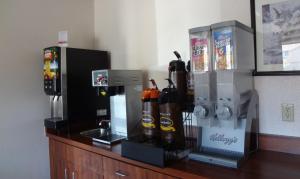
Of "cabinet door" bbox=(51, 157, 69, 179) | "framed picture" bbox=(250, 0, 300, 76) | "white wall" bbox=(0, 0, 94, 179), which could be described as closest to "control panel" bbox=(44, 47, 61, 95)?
"white wall" bbox=(0, 0, 94, 179)

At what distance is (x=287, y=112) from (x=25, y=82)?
6.20ft

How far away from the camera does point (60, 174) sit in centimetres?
186

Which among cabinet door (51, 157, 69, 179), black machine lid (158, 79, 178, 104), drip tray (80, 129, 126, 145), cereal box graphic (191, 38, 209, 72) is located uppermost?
cereal box graphic (191, 38, 209, 72)

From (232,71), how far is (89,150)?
975mm

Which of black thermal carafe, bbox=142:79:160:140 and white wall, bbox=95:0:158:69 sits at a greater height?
white wall, bbox=95:0:158:69

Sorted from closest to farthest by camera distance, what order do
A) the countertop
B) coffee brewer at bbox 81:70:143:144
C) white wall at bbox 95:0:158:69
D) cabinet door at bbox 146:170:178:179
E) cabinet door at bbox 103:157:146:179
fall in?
the countertop
cabinet door at bbox 146:170:178:179
cabinet door at bbox 103:157:146:179
coffee brewer at bbox 81:70:143:144
white wall at bbox 95:0:158:69

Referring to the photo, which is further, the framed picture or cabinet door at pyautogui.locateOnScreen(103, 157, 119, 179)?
cabinet door at pyautogui.locateOnScreen(103, 157, 119, 179)

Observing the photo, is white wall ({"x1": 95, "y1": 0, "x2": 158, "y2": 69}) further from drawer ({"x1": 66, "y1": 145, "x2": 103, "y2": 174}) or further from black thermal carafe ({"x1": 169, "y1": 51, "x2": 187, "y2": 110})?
drawer ({"x1": 66, "y1": 145, "x2": 103, "y2": 174})

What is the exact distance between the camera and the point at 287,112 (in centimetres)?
128

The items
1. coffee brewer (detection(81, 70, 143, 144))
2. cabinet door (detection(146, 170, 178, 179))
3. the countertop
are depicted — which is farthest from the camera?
coffee brewer (detection(81, 70, 143, 144))

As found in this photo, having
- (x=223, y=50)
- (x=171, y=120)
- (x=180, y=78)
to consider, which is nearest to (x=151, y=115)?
(x=171, y=120)

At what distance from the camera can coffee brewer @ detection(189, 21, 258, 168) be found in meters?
1.10

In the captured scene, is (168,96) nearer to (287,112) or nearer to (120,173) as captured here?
(120,173)

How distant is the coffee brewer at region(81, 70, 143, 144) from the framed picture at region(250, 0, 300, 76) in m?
0.80
